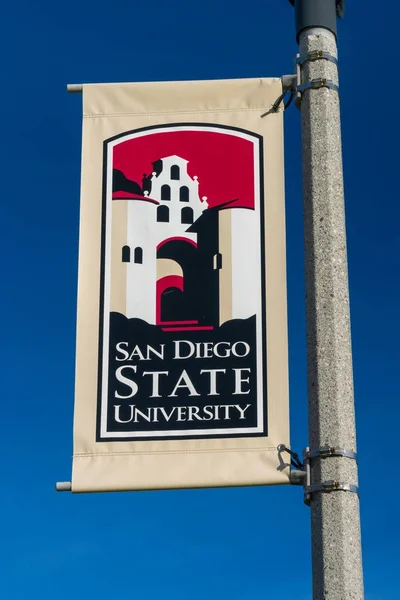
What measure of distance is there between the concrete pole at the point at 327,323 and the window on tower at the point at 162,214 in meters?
0.75

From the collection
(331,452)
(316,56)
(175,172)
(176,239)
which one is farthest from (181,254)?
(331,452)

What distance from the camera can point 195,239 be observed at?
216 inches

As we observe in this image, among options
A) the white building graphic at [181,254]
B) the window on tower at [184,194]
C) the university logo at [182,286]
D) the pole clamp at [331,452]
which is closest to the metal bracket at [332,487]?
the pole clamp at [331,452]

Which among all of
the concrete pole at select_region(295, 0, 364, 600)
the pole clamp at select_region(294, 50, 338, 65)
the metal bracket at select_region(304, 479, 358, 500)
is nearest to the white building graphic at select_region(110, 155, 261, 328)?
the concrete pole at select_region(295, 0, 364, 600)

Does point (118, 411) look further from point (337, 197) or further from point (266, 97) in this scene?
point (266, 97)

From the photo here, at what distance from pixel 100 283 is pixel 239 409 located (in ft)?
3.10

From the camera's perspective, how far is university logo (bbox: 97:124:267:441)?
5.20 meters

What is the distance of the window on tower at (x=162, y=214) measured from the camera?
559cm

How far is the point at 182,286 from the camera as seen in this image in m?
5.38

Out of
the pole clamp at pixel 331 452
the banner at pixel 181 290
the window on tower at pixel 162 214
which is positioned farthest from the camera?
the window on tower at pixel 162 214

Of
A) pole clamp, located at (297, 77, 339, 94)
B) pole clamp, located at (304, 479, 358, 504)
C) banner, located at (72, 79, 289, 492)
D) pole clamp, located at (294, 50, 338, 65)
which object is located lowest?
pole clamp, located at (304, 479, 358, 504)

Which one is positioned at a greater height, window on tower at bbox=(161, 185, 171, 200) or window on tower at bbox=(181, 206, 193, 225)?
window on tower at bbox=(161, 185, 171, 200)

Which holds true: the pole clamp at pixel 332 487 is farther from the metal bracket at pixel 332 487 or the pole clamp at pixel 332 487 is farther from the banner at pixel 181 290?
the banner at pixel 181 290

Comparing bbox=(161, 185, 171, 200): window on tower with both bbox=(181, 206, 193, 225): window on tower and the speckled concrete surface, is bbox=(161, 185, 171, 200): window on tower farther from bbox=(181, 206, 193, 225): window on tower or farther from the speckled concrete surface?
the speckled concrete surface
